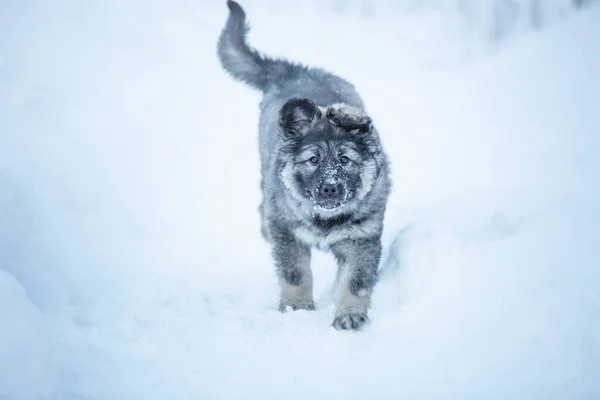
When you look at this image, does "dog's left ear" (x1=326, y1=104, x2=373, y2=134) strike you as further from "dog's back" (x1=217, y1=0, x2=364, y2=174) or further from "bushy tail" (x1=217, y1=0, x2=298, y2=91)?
"bushy tail" (x1=217, y1=0, x2=298, y2=91)

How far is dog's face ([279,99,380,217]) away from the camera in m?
3.67

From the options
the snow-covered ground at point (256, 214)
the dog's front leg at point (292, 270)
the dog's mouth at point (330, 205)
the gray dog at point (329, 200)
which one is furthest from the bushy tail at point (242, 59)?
the dog's mouth at point (330, 205)

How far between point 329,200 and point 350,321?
791mm

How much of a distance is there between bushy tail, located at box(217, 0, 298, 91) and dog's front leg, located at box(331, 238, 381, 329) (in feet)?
7.71

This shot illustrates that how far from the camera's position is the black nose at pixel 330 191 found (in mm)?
3520

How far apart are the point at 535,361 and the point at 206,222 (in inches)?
147

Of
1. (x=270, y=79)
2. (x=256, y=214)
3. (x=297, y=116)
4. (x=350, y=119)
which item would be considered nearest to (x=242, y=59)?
(x=270, y=79)

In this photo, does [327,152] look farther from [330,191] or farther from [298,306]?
[298,306]

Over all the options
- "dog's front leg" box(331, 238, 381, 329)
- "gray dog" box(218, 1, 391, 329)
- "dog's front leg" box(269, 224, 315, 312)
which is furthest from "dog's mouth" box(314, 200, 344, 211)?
"dog's front leg" box(269, 224, 315, 312)

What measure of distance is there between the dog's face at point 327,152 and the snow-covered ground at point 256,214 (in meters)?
0.58

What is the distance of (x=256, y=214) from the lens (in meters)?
5.86

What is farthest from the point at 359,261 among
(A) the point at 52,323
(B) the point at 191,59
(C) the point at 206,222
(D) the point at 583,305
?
(B) the point at 191,59

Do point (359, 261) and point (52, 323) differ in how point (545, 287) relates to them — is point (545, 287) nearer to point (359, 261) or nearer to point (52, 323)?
point (359, 261)

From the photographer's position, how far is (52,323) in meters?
2.89
